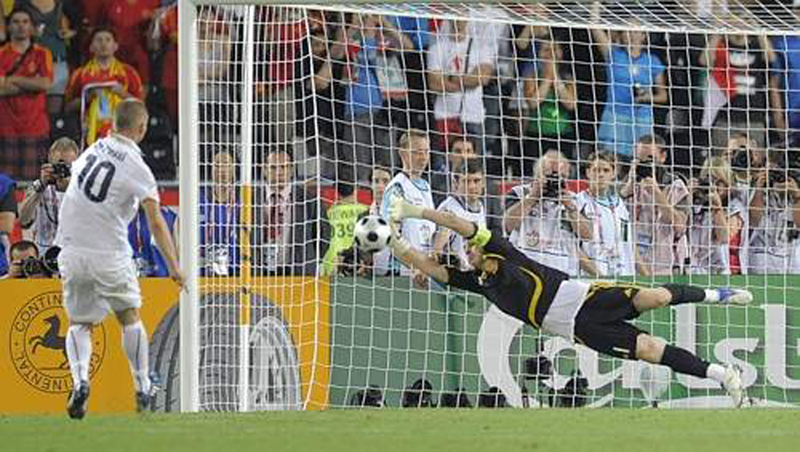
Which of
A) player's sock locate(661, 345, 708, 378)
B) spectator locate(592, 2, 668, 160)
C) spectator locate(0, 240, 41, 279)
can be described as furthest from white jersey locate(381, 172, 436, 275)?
spectator locate(0, 240, 41, 279)

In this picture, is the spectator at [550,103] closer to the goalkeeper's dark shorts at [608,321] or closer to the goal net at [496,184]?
the goal net at [496,184]

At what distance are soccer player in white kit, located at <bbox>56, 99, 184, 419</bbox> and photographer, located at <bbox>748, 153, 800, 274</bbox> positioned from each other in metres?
6.32

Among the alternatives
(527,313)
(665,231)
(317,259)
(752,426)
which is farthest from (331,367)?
(752,426)

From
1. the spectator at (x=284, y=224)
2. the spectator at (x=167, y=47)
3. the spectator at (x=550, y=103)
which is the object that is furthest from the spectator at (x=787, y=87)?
the spectator at (x=167, y=47)

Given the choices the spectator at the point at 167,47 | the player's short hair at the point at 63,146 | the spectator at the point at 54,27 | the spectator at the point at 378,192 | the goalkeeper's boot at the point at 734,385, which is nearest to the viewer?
the goalkeeper's boot at the point at 734,385

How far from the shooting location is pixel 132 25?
1888 centimetres

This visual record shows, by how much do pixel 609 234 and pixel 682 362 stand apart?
2.11 m

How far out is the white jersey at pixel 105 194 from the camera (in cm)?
1151

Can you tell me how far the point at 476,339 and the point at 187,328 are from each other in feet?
10.6

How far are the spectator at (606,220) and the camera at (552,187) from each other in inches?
7.7

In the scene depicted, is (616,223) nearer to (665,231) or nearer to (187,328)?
(665,231)

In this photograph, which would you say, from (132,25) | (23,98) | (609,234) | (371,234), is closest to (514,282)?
(371,234)

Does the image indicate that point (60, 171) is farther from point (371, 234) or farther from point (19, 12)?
point (371, 234)

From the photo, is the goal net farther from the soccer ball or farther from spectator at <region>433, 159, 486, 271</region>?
the soccer ball
